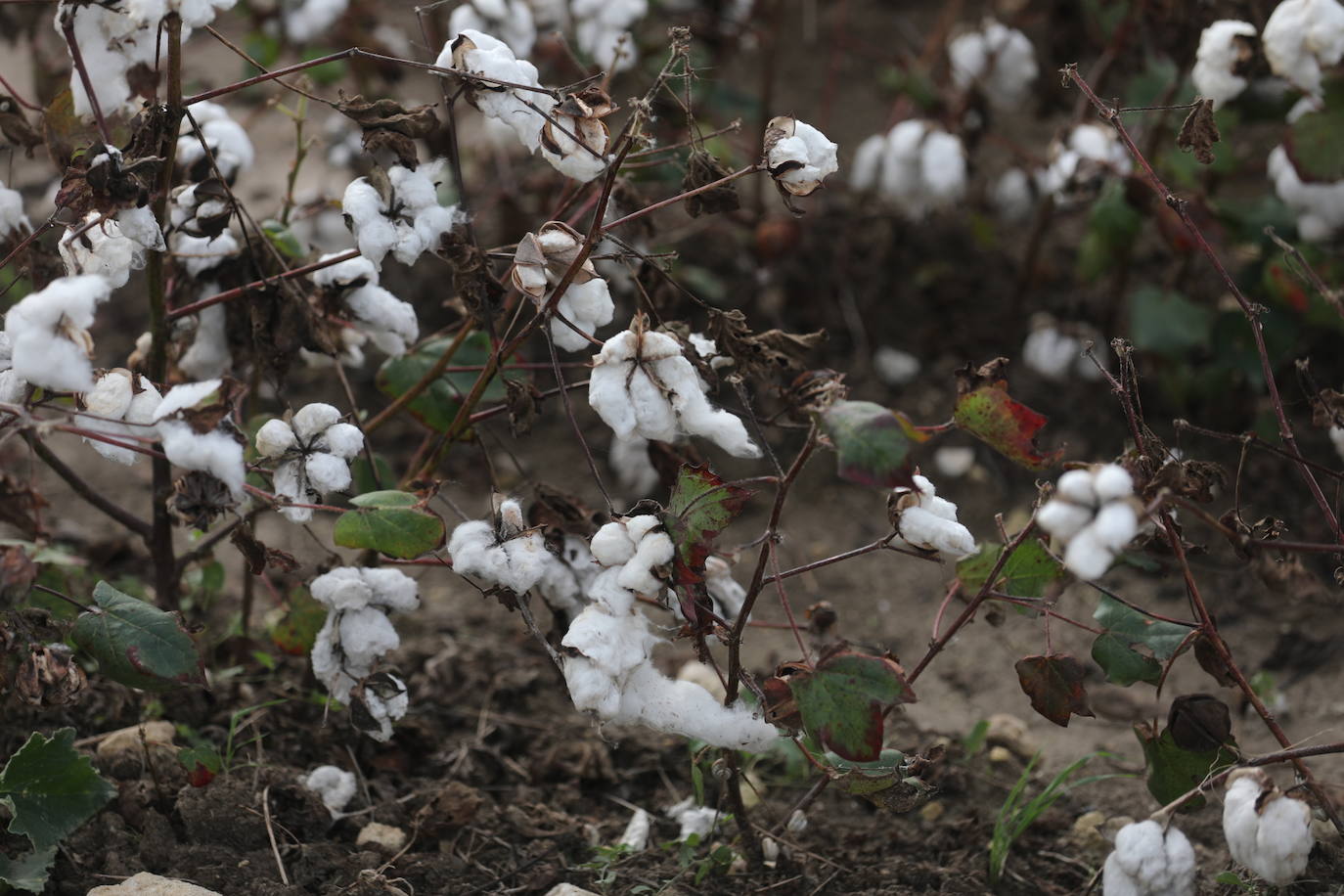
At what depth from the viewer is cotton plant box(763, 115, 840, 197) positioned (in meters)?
1.15

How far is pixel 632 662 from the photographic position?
1173 mm

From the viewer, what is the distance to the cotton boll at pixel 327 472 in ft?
4.01

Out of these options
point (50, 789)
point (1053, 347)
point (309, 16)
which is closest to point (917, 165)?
point (1053, 347)

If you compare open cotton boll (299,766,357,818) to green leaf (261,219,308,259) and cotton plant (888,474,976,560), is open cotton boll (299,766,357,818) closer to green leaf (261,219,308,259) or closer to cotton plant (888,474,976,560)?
green leaf (261,219,308,259)

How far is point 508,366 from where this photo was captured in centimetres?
135

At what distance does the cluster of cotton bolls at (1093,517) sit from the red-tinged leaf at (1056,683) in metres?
0.28

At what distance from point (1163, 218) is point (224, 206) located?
1.50 meters

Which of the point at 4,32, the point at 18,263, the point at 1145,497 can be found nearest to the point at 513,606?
the point at 1145,497

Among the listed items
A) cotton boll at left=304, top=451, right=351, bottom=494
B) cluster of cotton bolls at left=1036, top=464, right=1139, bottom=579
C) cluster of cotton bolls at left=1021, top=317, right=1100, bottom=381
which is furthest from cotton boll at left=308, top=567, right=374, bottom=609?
cluster of cotton bolls at left=1021, top=317, right=1100, bottom=381

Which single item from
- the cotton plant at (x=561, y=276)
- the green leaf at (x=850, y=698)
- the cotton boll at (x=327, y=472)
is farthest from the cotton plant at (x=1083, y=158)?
the cotton boll at (x=327, y=472)

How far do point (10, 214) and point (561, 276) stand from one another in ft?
1.90

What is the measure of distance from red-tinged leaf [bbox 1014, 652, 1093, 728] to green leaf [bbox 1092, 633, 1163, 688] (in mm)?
36

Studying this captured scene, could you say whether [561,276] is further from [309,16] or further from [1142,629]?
[309,16]

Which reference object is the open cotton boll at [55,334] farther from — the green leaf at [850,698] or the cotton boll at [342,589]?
the green leaf at [850,698]
